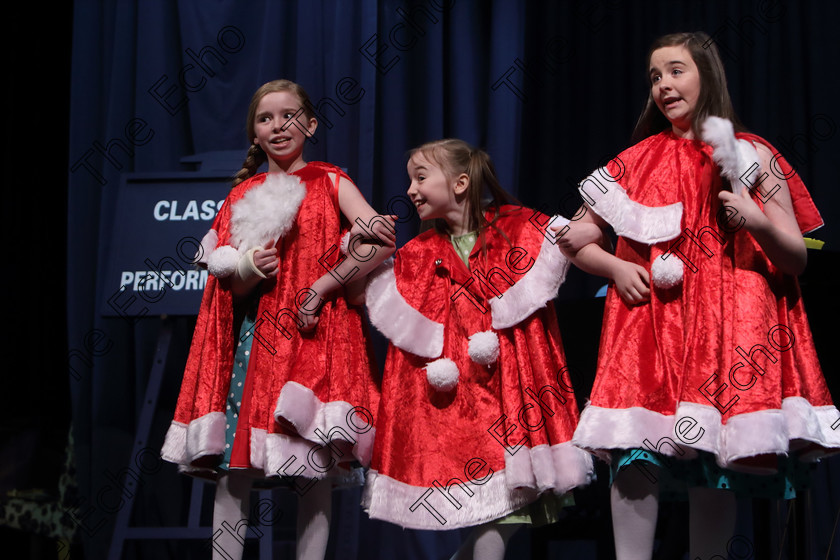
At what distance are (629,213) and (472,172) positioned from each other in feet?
1.70

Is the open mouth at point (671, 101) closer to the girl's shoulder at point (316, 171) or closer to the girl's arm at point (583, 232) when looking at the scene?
the girl's arm at point (583, 232)

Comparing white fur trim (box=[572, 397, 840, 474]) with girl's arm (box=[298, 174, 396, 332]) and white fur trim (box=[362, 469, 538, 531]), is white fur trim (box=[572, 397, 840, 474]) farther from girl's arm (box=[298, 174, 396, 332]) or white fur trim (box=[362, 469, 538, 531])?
girl's arm (box=[298, 174, 396, 332])

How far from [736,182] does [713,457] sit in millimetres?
570

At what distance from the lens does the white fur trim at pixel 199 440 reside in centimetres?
221

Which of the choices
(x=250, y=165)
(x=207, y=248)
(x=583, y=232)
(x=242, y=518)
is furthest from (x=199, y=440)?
(x=583, y=232)

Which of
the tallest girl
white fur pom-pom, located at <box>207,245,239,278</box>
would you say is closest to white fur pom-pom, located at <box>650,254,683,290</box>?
the tallest girl

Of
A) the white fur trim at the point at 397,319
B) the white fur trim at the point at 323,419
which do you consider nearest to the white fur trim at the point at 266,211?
the white fur trim at the point at 397,319

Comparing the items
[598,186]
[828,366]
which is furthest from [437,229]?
[828,366]

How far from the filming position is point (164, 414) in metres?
3.47

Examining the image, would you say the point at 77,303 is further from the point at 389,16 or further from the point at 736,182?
the point at 736,182

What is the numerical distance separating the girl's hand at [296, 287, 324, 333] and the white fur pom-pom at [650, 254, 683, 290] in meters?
0.83

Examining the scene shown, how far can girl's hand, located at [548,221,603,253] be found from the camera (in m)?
2.10

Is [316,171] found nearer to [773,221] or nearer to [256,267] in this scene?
[256,267]

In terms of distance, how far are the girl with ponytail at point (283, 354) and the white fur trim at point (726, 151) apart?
2.67 feet
